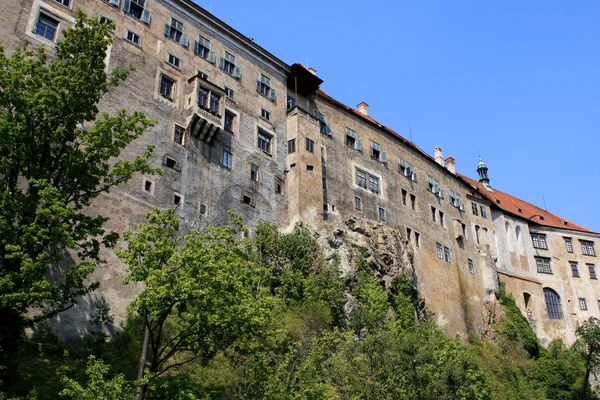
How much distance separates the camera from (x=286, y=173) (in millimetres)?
43938

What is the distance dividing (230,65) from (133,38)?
7.80 m

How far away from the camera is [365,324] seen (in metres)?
35.3

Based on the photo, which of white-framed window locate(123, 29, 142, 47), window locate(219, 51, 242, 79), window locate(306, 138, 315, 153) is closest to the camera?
white-framed window locate(123, 29, 142, 47)

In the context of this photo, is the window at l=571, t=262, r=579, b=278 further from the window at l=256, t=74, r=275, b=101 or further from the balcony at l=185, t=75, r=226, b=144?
the balcony at l=185, t=75, r=226, b=144

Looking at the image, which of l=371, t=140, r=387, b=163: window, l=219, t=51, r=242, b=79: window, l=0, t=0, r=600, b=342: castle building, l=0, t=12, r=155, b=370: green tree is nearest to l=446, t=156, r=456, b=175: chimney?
l=0, t=0, r=600, b=342: castle building

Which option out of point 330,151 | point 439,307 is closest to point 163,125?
point 330,151

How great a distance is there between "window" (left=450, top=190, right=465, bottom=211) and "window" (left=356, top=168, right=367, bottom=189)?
1303cm

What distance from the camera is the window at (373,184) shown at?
5008 cm

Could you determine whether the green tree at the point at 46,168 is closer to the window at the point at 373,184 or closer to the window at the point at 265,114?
the window at the point at 265,114

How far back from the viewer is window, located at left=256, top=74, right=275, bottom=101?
44781mm

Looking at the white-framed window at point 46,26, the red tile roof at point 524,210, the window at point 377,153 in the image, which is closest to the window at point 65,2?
the white-framed window at point 46,26

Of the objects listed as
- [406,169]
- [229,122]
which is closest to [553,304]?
[406,169]

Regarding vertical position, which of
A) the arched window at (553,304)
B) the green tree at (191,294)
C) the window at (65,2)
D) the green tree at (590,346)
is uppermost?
the window at (65,2)

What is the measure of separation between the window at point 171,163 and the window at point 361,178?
57.1ft
